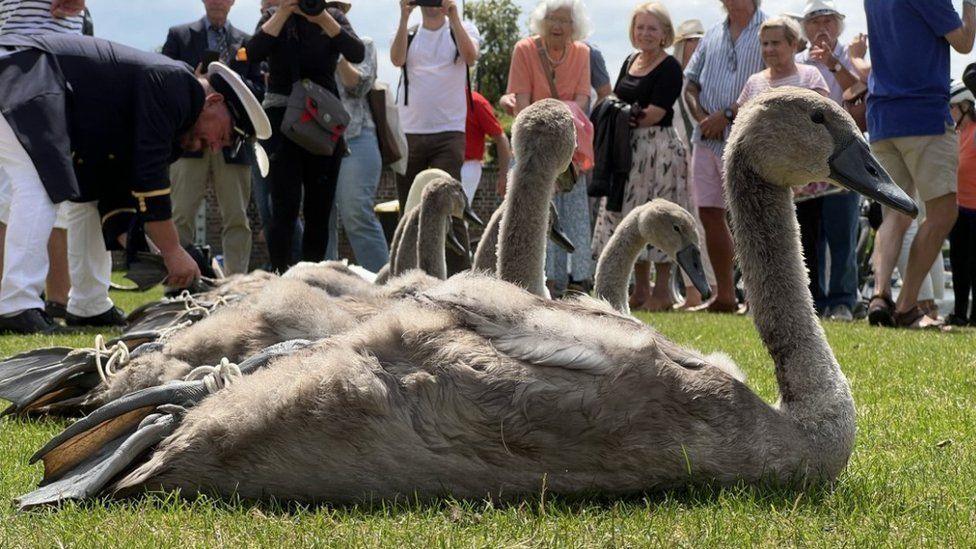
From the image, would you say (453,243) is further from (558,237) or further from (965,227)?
(965,227)

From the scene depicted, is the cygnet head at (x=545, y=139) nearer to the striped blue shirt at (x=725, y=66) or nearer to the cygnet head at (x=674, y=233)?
the cygnet head at (x=674, y=233)

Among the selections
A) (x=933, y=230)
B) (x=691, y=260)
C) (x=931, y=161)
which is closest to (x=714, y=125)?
(x=931, y=161)

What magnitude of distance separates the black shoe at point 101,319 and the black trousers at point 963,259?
713cm

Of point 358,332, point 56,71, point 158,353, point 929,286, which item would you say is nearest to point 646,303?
point 929,286

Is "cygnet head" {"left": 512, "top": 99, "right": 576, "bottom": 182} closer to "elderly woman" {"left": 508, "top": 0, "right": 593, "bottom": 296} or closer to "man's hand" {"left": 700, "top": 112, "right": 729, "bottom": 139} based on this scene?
"elderly woman" {"left": 508, "top": 0, "right": 593, "bottom": 296}

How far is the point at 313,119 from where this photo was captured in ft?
27.5

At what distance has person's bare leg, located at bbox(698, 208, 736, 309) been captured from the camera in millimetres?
10203

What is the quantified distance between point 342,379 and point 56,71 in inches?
224

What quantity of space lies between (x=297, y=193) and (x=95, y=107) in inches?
66.0

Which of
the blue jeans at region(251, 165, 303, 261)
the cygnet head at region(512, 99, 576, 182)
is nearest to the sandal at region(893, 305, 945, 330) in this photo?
the cygnet head at region(512, 99, 576, 182)

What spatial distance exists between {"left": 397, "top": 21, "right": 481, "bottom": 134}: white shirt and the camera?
154 cm

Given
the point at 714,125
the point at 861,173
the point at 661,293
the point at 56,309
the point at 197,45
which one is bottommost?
the point at 56,309

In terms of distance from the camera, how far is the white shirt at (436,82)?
9.73 m

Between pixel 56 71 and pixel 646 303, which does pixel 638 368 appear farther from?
pixel 646 303
